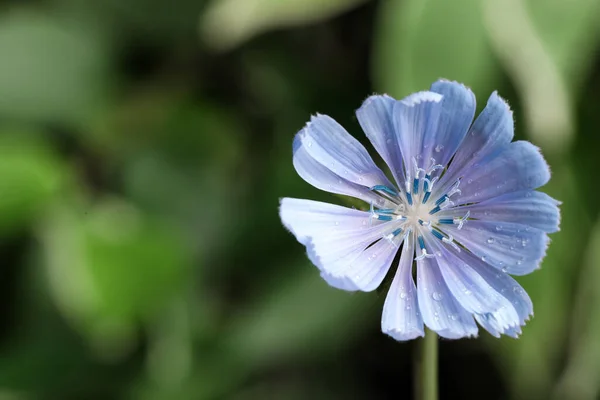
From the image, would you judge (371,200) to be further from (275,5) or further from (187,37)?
(187,37)

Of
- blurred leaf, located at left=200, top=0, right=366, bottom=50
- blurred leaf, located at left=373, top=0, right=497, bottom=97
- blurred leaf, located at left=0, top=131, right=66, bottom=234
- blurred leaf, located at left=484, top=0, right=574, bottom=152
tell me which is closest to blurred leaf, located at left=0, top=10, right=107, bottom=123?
blurred leaf, located at left=0, top=131, right=66, bottom=234

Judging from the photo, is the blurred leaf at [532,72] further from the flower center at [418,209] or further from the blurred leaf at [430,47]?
the flower center at [418,209]

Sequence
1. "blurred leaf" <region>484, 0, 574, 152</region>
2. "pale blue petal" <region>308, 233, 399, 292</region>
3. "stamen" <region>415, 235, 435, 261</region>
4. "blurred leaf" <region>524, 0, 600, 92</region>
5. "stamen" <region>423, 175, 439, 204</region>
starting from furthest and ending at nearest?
1. "blurred leaf" <region>524, 0, 600, 92</region>
2. "blurred leaf" <region>484, 0, 574, 152</region>
3. "stamen" <region>423, 175, 439, 204</region>
4. "stamen" <region>415, 235, 435, 261</region>
5. "pale blue petal" <region>308, 233, 399, 292</region>

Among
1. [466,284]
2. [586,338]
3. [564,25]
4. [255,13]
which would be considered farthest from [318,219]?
[564,25]

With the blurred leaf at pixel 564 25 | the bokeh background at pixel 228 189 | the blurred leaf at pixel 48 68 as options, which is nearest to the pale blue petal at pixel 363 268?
the bokeh background at pixel 228 189

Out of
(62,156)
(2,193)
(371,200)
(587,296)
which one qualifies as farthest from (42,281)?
(587,296)

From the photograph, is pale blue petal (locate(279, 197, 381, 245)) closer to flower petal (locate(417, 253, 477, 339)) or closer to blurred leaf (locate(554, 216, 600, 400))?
flower petal (locate(417, 253, 477, 339))
